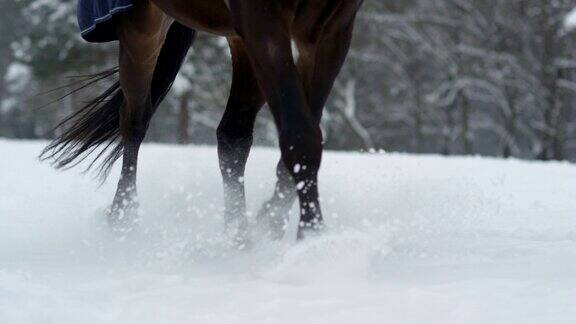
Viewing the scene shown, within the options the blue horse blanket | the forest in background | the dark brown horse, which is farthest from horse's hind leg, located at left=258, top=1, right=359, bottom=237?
the forest in background

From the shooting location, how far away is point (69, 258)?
143 inches

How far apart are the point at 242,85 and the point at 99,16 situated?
94 cm

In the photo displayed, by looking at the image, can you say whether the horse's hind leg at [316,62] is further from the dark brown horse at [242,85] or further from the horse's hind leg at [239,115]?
the horse's hind leg at [239,115]

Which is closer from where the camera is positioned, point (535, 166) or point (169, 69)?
point (169, 69)

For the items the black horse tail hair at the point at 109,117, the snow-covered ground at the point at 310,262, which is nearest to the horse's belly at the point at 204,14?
the snow-covered ground at the point at 310,262

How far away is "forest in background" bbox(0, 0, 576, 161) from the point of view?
2508 cm

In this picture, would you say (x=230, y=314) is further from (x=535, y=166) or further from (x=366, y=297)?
(x=535, y=166)

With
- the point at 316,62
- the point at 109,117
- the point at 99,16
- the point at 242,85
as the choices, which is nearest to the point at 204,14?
the point at 316,62

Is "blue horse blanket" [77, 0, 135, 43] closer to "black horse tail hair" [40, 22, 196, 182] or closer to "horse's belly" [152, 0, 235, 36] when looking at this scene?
"black horse tail hair" [40, 22, 196, 182]

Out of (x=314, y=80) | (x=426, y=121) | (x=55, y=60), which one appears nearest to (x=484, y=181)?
(x=314, y=80)

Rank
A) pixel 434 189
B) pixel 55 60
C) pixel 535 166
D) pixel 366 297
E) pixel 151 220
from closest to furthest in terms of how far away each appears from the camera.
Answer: pixel 366 297
pixel 151 220
pixel 434 189
pixel 535 166
pixel 55 60

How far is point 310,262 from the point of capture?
9.73 feet

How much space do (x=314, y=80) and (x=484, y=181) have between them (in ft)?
11.1

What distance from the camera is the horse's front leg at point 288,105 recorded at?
332cm
